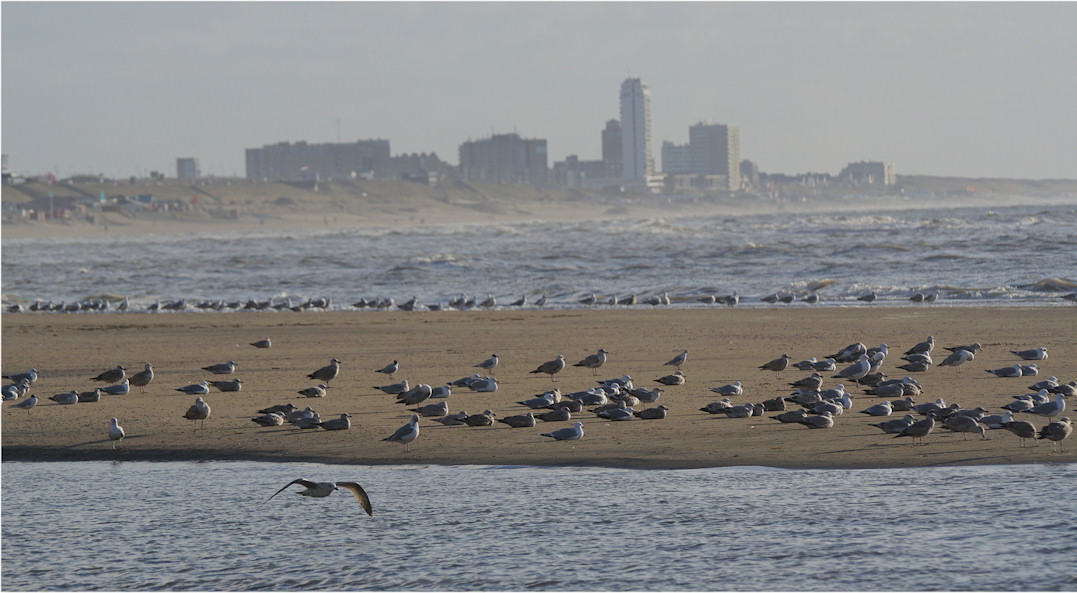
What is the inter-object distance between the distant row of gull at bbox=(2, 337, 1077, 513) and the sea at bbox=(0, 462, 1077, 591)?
502 millimetres

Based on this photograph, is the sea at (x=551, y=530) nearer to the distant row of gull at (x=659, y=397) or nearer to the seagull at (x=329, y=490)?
the seagull at (x=329, y=490)

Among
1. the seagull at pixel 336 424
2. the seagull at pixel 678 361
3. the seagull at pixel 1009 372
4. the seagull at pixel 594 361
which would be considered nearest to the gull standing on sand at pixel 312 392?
the seagull at pixel 336 424

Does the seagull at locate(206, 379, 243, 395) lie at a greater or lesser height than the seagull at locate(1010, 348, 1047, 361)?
lesser

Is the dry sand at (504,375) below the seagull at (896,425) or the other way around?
below

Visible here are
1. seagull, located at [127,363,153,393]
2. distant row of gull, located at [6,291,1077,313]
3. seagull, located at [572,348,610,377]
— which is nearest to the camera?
seagull, located at [127,363,153,393]

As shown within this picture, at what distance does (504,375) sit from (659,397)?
2.79m

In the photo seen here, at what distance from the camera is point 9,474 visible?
32.6ft

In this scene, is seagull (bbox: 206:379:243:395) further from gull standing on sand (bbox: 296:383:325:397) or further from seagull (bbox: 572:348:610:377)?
seagull (bbox: 572:348:610:377)

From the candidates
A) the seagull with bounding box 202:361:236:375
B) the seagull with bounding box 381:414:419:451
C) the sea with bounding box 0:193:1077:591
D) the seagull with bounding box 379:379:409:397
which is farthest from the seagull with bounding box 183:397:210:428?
the seagull with bounding box 202:361:236:375

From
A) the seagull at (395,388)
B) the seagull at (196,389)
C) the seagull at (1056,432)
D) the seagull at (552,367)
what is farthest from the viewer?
the seagull at (552,367)

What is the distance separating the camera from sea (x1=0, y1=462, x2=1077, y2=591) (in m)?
6.91

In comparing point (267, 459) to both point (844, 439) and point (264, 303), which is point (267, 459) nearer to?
point (844, 439)

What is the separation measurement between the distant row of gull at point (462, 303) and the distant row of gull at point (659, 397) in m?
9.59

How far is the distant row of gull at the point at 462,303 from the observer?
24891 millimetres
